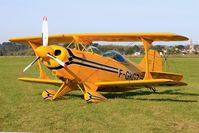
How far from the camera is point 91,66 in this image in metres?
12.3

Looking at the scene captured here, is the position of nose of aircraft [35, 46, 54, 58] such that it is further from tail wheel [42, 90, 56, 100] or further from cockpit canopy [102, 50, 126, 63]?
cockpit canopy [102, 50, 126, 63]

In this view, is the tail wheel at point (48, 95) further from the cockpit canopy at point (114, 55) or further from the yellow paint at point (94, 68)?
the cockpit canopy at point (114, 55)

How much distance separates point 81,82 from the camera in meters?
12.2

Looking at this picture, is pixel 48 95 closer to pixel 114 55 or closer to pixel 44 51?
pixel 44 51

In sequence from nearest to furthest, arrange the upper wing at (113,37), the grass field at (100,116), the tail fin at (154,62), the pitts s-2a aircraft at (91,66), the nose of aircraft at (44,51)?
the grass field at (100,116)
the nose of aircraft at (44,51)
the pitts s-2a aircraft at (91,66)
the upper wing at (113,37)
the tail fin at (154,62)

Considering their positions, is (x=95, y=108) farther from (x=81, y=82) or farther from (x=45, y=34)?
(x=45, y=34)

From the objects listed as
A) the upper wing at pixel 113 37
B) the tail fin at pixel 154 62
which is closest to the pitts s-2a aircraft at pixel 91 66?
the upper wing at pixel 113 37

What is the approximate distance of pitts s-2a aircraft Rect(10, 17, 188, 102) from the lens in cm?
1129

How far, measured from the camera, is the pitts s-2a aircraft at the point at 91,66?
11.3 m

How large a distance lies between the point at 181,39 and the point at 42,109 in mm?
5178

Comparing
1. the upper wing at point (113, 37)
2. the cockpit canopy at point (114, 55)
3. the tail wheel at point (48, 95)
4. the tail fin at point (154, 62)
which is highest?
the upper wing at point (113, 37)

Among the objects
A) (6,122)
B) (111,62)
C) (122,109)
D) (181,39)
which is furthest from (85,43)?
(6,122)

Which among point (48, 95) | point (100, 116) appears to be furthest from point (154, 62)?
point (100, 116)

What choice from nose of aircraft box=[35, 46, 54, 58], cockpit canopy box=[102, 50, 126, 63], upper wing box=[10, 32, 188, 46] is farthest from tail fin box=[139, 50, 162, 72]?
nose of aircraft box=[35, 46, 54, 58]
